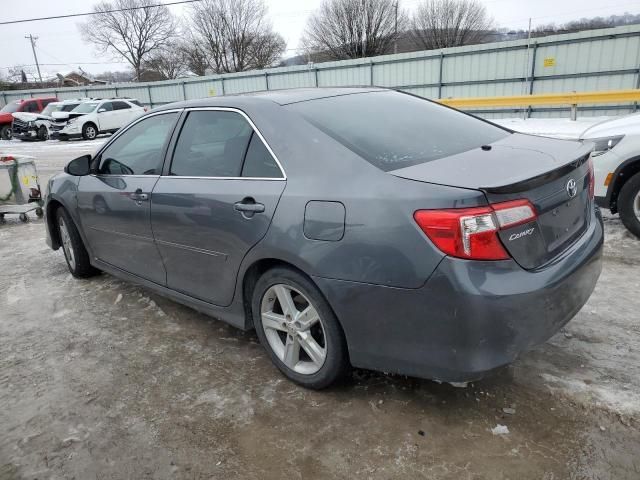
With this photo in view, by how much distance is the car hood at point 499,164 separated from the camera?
2148mm

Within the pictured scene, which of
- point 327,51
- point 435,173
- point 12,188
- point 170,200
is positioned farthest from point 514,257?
point 327,51

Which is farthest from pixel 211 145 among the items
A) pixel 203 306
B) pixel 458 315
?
pixel 458 315

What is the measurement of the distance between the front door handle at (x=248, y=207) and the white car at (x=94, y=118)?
20301 millimetres

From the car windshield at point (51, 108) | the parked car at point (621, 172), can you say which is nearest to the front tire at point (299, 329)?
the parked car at point (621, 172)

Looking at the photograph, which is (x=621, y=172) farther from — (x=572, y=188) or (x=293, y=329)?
(x=293, y=329)

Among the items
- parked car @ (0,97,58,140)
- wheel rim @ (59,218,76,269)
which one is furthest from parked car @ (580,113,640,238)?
parked car @ (0,97,58,140)

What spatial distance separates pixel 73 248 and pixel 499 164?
386 centimetres

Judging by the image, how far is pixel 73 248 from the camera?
461 centimetres

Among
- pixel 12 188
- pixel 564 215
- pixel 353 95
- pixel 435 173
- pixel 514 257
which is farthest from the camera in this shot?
pixel 12 188

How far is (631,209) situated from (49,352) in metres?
5.01

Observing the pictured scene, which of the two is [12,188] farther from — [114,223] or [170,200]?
[170,200]

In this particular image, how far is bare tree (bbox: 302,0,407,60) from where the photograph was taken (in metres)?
46.1

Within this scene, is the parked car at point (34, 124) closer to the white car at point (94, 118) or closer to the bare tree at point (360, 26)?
the white car at point (94, 118)

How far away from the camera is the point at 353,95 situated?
10.5 feet
